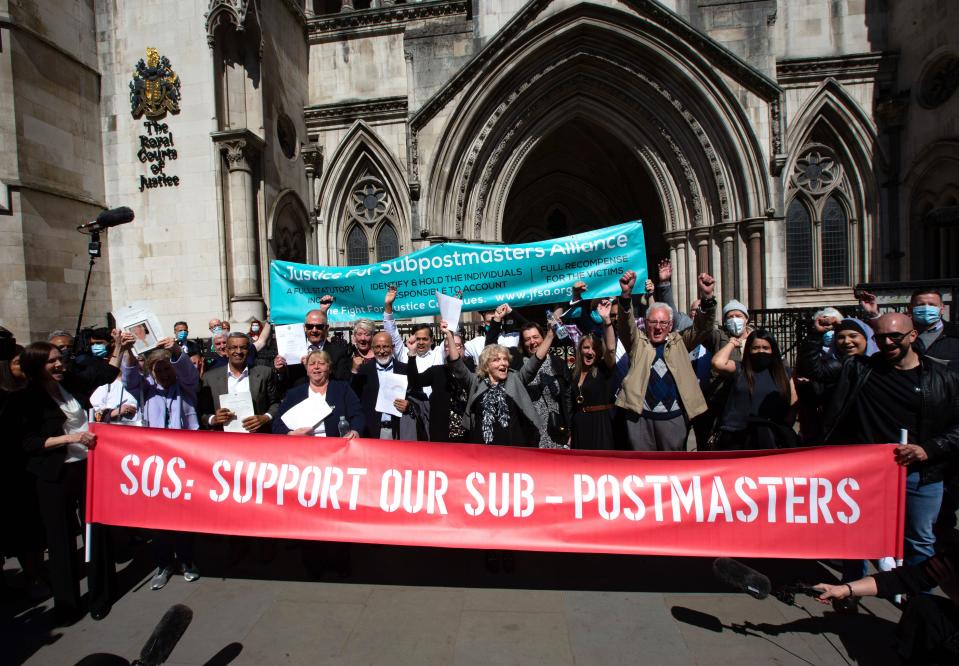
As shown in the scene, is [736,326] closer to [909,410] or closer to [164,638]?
[909,410]

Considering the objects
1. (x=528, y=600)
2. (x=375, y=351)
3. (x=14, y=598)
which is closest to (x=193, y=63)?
(x=375, y=351)

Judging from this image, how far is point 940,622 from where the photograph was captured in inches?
86.2

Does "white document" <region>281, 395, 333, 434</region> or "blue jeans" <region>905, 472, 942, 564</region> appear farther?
"white document" <region>281, 395, 333, 434</region>

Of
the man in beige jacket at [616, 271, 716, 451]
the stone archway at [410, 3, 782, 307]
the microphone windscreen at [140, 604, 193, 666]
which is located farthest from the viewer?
the stone archway at [410, 3, 782, 307]

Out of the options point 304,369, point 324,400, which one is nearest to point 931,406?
point 324,400

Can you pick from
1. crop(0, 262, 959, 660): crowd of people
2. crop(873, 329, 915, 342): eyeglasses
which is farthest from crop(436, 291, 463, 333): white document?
crop(873, 329, 915, 342): eyeglasses

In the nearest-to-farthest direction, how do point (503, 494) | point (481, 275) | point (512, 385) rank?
point (503, 494) < point (512, 385) < point (481, 275)

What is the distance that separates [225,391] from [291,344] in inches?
34.5

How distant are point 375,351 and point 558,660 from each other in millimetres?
2866

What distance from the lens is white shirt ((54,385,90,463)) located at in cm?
370

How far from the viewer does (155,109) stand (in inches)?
423

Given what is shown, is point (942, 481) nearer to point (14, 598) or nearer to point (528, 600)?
point (528, 600)

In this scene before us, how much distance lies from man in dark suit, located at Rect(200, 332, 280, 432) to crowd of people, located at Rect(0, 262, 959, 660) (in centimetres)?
1

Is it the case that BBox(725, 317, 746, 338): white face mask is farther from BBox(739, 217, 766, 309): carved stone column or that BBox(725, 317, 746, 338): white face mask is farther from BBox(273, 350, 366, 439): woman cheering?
BBox(739, 217, 766, 309): carved stone column
